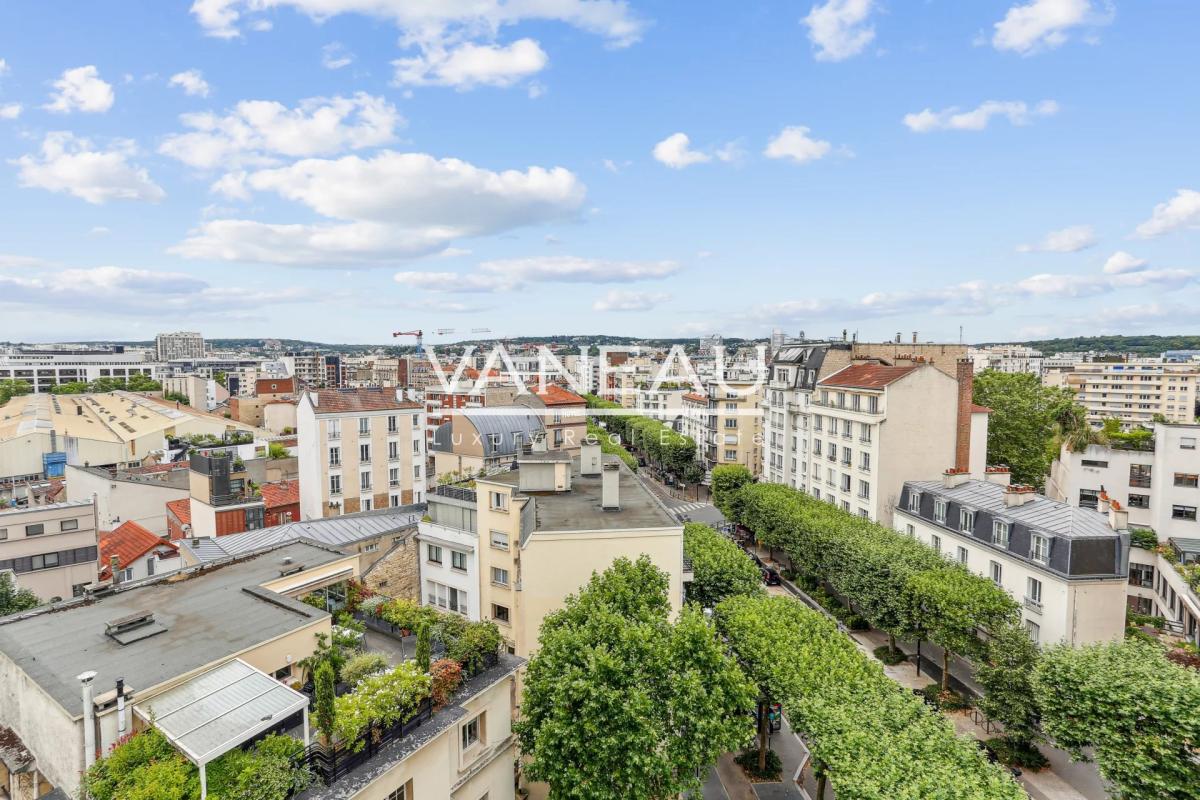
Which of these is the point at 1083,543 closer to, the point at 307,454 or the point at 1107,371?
the point at 307,454

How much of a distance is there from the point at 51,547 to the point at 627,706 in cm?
3820

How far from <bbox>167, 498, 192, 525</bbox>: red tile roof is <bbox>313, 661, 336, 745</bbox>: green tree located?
1530 inches

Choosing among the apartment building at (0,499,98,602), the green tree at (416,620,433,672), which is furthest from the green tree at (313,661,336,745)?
the apartment building at (0,499,98,602)

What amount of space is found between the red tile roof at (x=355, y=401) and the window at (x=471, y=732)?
3672 cm

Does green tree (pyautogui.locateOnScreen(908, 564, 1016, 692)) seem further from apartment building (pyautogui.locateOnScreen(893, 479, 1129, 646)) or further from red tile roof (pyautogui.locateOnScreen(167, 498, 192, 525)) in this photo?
red tile roof (pyautogui.locateOnScreen(167, 498, 192, 525))

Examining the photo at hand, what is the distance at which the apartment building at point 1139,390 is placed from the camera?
116 m

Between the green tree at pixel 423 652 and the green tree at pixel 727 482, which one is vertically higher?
the green tree at pixel 423 652

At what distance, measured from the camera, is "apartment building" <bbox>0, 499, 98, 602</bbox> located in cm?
3384

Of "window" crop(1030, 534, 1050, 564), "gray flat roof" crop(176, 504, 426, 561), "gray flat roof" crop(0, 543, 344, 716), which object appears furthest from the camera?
"window" crop(1030, 534, 1050, 564)

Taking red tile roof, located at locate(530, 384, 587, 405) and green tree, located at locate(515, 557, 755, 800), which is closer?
green tree, located at locate(515, 557, 755, 800)

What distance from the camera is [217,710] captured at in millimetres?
11398

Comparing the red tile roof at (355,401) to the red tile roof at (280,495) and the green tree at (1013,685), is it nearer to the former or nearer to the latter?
the red tile roof at (280,495)

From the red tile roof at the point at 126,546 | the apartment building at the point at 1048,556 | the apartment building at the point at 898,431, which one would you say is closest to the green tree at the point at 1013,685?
the apartment building at the point at 1048,556

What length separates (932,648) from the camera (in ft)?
119
